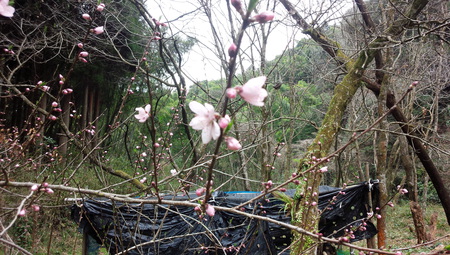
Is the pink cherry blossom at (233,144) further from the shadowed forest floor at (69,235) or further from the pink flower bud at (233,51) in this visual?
the shadowed forest floor at (69,235)

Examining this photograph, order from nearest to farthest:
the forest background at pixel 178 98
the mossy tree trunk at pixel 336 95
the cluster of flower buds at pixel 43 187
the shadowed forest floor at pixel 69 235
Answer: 1. the cluster of flower buds at pixel 43 187
2. the forest background at pixel 178 98
3. the mossy tree trunk at pixel 336 95
4. the shadowed forest floor at pixel 69 235

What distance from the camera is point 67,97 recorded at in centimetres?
708

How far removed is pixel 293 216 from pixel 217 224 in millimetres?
1454

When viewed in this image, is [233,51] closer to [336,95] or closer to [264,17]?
[264,17]

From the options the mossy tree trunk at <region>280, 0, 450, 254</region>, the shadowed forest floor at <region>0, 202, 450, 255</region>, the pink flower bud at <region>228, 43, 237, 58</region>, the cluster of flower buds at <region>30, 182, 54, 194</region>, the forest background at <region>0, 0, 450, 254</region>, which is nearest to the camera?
the pink flower bud at <region>228, 43, 237, 58</region>

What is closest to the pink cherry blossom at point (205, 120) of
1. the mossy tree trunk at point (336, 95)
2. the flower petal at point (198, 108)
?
the flower petal at point (198, 108)

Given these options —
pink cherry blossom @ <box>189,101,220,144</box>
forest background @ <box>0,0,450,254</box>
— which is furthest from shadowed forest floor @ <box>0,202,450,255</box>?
pink cherry blossom @ <box>189,101,220,144</box>

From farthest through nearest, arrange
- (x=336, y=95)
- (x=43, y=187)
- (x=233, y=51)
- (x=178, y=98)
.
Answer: (x=178, y=98) → (x=336, y=95) → (x=43, y=187) → (x=233, y=51)

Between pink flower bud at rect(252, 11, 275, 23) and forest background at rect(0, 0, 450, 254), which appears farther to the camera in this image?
forest background at rect(0, 0, 450, 254)

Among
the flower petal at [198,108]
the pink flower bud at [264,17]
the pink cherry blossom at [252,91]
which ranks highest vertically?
the pink flower bud at [264,17]

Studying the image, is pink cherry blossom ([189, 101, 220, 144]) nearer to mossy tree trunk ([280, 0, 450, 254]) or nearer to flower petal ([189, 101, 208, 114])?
flower petal ([189, 101, 208, 114])

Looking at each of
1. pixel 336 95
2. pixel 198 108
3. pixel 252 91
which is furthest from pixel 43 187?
pixel 336 95

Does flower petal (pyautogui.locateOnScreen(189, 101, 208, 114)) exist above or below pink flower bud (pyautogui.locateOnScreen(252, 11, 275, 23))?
below

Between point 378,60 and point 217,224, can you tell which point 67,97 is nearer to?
point 217,224
